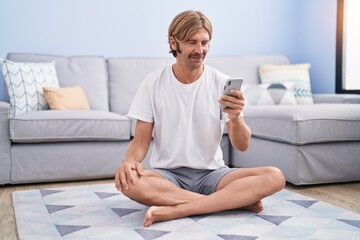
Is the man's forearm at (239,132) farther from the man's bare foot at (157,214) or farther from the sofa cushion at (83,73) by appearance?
the sofa cushion at (83,73)

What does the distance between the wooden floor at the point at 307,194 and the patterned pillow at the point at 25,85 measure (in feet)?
1.86

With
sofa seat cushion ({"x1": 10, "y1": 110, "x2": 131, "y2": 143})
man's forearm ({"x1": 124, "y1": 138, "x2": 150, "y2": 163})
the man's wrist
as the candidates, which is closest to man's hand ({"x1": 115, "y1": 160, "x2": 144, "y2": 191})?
man's forearm ({"x1": 124, "y1": 138, "x2": 150, "y2": 163})

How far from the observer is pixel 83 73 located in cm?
346

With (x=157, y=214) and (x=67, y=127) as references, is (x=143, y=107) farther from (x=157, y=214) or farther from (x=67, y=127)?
(x=67, y=127)

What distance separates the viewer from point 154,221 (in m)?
1.84

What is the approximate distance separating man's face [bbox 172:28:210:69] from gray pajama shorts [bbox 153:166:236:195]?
476mm

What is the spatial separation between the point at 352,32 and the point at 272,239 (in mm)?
2596

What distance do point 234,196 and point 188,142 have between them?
0.98ft

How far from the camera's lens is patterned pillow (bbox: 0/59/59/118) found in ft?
9.95

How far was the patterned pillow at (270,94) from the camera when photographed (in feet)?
11.6

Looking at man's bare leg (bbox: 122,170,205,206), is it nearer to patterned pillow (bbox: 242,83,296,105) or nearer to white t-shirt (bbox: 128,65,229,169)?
white t-shirt (bbox: 128,65,229,169)

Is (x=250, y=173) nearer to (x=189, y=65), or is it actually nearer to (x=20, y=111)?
(x=189, y=65)

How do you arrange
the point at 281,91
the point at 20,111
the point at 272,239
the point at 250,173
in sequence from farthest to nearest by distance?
the point at 281,91
the point at 20,111
the point at 250,173
the point at 272,239

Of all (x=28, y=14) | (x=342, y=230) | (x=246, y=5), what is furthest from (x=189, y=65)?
(x=246, y=5)
